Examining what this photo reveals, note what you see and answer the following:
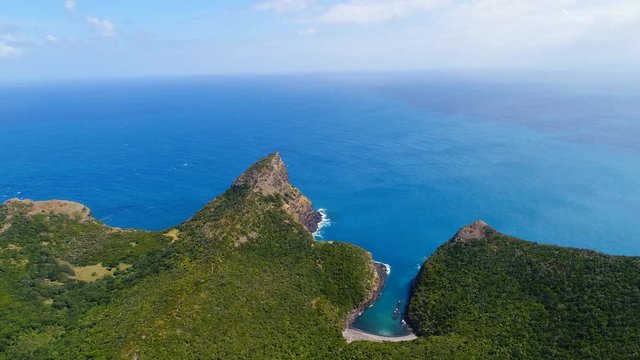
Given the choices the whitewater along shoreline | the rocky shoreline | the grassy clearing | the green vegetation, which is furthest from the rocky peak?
the grassy clearing

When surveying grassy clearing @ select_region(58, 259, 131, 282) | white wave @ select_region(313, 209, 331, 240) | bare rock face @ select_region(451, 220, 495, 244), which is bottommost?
white wave @ select_region(313, 209, 331, 240)

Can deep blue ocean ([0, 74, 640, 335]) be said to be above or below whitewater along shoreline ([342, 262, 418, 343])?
above

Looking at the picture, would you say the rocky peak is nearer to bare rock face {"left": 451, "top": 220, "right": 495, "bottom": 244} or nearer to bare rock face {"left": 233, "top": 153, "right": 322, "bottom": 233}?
bare rock face {"left": 233, "top": 153, "right": 322, "bottom": 233}

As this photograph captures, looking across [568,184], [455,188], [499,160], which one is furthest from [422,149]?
[568,184]

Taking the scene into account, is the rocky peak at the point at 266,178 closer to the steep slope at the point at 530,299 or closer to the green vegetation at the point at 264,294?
the green vegetation at the point at 264,294

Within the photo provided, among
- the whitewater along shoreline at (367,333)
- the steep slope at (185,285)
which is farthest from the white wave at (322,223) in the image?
the whitewater along shoreline at (367,333)

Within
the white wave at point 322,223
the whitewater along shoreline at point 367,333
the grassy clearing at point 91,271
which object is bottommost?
the whitewater along shoreline at point 367,333
